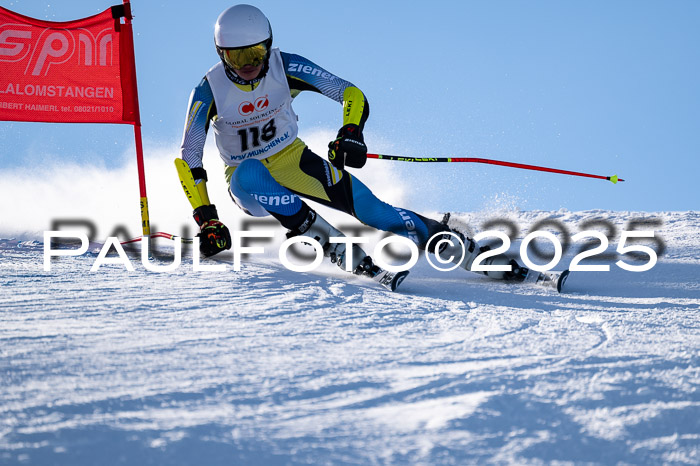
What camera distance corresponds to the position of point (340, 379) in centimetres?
188

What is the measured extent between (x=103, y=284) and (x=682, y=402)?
2866mm

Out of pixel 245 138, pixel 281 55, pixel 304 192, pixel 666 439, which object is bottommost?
pixel 666 439

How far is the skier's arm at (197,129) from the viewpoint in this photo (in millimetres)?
4301

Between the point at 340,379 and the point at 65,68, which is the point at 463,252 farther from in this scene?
the point at 65,68

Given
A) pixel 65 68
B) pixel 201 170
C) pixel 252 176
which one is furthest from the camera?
pixel 65 68

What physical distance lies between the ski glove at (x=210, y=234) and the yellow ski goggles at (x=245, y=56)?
0.87 meters

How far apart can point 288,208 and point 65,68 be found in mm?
2987

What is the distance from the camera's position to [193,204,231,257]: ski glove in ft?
13.4

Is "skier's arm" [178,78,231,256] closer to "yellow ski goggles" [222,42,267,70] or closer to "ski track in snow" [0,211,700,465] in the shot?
"yellow ski goggles" [222,42,267,70]

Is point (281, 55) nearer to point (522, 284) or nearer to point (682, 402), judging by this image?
point (522, 284)

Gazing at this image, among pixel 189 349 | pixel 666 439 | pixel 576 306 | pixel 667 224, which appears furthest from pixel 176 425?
pixel 667 224

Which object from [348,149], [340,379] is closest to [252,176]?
[348,149]

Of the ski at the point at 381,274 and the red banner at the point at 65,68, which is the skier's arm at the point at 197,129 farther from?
the red banner at the point at 65,68

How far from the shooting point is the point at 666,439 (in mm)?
1522
